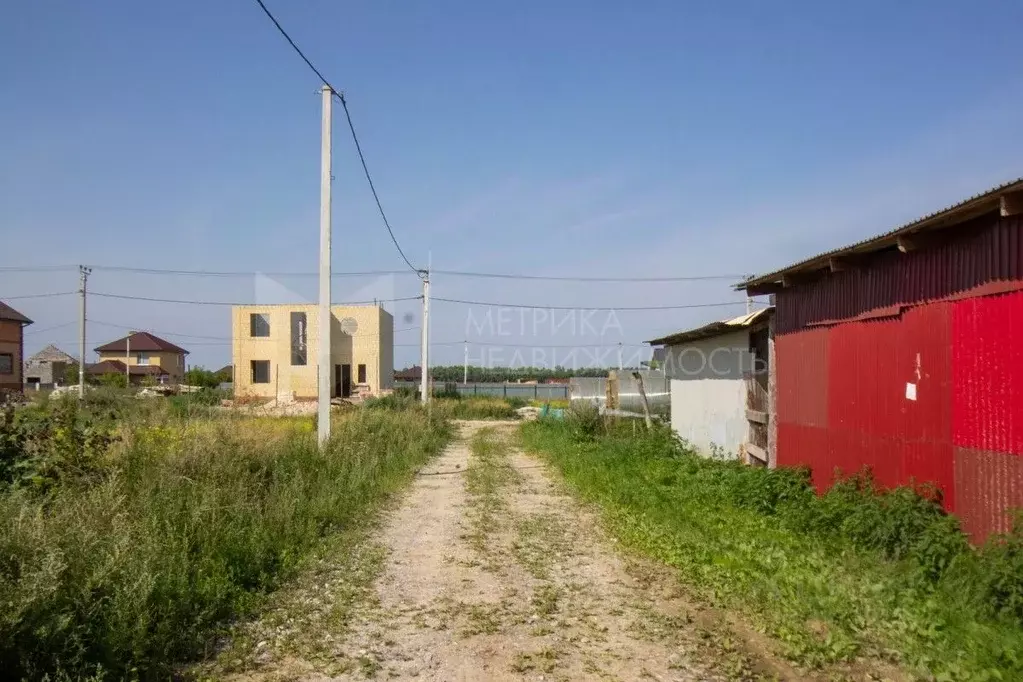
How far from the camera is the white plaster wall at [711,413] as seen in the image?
44.8ft

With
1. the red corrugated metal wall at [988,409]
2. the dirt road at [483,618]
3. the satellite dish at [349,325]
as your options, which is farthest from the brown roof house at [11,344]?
the red corrugated metal wall at [988,409]

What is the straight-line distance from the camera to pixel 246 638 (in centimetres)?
506

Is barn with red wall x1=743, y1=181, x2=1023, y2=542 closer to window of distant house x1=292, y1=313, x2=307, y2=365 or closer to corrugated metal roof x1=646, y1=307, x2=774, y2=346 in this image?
corrugated metal roof x1=646, y1=307, x2=774, y2=346

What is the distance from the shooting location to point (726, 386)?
47.1ft

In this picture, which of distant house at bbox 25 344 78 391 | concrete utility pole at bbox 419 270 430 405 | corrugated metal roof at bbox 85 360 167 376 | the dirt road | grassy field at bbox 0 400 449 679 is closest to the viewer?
grassy field at bbox 0 400 449 679

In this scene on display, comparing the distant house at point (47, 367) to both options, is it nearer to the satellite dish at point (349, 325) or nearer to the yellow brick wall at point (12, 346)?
the yellow brick wall at point (12, 346)

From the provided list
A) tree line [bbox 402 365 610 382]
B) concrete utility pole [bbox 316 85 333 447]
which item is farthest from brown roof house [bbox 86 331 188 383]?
concrete utility pole [bbox 316 85 333 447]

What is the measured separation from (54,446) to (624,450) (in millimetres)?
10868

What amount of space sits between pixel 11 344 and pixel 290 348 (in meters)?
15.1

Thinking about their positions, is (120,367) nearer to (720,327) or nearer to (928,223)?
(720,327)

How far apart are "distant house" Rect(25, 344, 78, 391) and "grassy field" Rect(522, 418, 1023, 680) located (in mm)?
62800

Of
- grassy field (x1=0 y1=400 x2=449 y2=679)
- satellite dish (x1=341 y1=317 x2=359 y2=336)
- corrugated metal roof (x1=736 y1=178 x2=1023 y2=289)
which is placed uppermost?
satellite dish (x1=341 y1=317 x2=359 y2=336)

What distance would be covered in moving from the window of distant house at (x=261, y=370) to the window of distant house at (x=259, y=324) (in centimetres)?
176

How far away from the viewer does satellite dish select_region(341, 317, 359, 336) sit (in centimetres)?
4684
